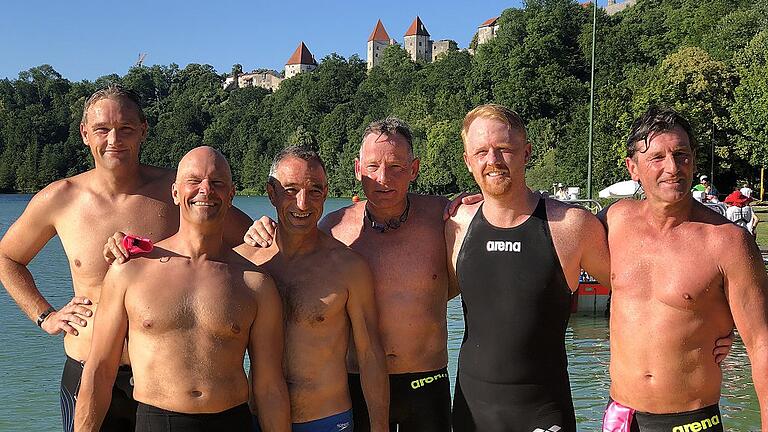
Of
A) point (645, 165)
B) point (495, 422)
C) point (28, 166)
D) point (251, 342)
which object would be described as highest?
point (28, 166)

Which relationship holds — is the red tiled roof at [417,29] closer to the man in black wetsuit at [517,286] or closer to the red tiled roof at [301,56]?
the red tiled roof at [301,56]

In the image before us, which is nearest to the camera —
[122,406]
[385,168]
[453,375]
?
[122,406]

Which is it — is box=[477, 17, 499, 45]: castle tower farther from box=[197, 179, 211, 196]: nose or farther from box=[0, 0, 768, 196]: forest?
box=[197, 179, 211, 196]: nose

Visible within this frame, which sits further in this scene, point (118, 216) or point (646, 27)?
point (646, 27)

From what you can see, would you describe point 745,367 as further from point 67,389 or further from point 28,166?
point 28,166

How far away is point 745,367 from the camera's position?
39.5ft

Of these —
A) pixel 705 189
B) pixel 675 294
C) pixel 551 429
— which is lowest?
pixel 551 429

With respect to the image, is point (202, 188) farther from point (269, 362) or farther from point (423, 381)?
point (423, 381)

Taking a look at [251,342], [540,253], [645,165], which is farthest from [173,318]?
[645,165]

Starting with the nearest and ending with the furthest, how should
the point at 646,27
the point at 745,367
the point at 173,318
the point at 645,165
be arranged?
the point at 173,318 < the point at 645,165 < the point at 745,367 < the point at 646,27

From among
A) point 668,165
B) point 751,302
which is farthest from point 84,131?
point 751,302

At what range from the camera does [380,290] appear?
14.5ft

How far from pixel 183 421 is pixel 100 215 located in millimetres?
1448

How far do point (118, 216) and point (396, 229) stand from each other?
1.54 m
